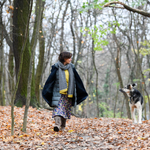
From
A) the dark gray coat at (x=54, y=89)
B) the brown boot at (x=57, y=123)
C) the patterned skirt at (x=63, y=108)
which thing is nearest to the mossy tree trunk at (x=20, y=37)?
the dark gray coat at (x=54, y=89)

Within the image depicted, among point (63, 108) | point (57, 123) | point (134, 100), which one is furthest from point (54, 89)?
point (134, 100)

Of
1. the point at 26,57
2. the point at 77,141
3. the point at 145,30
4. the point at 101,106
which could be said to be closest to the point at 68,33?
the point at 145,30

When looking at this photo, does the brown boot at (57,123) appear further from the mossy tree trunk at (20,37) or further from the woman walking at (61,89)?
the mossy tree trunk at (20,37)

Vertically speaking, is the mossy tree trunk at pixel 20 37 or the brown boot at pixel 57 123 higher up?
the mossy tree trunk at pixel 20 37

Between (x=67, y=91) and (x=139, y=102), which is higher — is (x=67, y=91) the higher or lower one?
the higher one

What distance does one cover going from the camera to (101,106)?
2619cm

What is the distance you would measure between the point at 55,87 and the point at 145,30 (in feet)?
46.3

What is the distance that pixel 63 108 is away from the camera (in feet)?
19.5

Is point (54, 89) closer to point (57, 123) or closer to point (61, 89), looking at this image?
point (61, 89)

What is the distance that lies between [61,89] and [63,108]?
598mm

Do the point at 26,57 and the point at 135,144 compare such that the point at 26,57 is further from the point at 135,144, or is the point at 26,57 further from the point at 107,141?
the point at 135,144

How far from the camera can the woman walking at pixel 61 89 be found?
5.80 m

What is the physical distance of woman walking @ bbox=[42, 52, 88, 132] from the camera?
5805 mm

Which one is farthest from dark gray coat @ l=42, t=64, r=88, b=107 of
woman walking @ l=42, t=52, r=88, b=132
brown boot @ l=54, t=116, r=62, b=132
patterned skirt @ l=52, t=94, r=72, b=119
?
brown boot @ l=54, t=116, r=62, b=132
